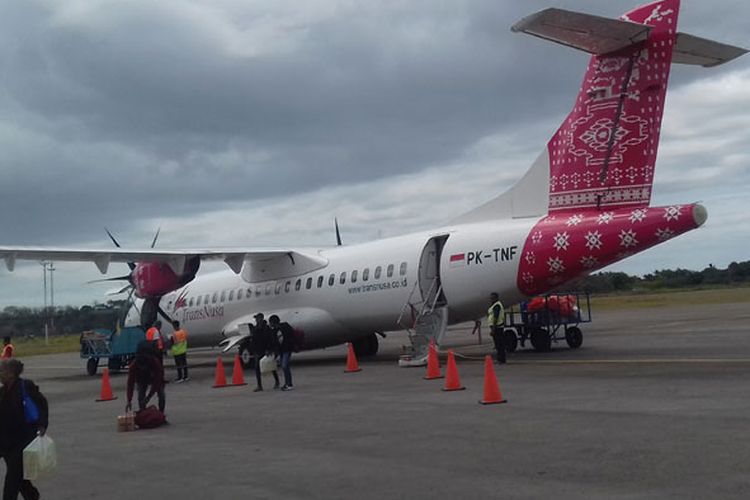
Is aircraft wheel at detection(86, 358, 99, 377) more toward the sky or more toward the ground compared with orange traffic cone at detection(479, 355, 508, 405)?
more toward the sky

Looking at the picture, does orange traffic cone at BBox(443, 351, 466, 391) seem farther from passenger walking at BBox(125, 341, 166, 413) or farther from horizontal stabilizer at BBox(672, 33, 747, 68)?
horizontal stabilizer at BBox(672, 33, 747, 68)

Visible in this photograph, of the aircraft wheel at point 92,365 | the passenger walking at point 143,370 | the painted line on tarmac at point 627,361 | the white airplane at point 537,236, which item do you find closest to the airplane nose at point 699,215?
the white airplane at point 537,236

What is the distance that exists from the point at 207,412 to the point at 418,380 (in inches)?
185

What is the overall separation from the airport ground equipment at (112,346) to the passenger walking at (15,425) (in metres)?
19.5

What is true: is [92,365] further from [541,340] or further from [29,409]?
[29,409]

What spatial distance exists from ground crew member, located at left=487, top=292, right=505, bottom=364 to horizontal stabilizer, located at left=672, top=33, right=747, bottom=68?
6.51 m

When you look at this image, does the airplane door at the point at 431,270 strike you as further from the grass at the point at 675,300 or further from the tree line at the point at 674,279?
the tree line at the point at 674,279

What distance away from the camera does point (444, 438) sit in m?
10.4

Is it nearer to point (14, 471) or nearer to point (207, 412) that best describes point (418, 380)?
point (207, 412)

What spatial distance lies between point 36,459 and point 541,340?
1760cm

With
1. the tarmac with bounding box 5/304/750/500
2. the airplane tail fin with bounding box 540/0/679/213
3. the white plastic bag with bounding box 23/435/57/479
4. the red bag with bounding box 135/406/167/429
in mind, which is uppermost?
the airplane tail fin with bounding box 540/0/679/213

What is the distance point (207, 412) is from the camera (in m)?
15.2

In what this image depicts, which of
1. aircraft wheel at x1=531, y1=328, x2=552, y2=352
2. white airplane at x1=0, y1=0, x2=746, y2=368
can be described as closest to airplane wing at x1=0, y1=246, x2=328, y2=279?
white airplane at x1=0, y1=0, x2=746, y2=368

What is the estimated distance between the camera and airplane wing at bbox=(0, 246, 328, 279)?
82.2ft
